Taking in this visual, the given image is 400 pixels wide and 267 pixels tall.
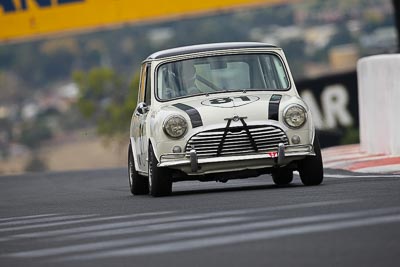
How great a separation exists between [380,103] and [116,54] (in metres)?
148

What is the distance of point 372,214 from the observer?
10.4 m

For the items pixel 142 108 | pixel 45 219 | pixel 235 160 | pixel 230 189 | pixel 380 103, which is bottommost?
pixel 230 189

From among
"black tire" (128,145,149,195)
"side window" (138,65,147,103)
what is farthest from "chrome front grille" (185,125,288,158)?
"side window" (138,65,147,103)

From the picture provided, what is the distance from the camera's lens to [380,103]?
20.3 meters

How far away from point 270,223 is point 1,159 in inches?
4750

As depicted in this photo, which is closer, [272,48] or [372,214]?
[372,214]

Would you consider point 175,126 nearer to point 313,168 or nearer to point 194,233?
point 313,168

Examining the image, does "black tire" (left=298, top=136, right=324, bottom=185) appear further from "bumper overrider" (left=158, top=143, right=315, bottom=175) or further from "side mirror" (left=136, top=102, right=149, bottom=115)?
"side mirror" (left=136, top=102, right=149, bottom=115)

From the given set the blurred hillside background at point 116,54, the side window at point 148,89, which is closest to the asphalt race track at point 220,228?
the side window at point 148,89

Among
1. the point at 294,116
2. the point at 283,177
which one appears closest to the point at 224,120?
the point at 294,116

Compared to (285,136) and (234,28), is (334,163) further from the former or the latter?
(234,28)

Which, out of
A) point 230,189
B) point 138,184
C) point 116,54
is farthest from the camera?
point 116,54

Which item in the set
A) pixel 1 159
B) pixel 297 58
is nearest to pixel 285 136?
pixel 1 159

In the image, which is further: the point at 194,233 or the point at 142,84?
the point at 142,84
